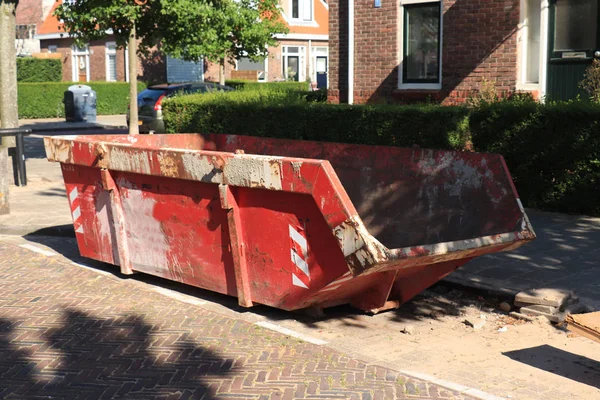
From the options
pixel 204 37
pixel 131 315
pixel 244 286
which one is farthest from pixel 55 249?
pixel 204 37

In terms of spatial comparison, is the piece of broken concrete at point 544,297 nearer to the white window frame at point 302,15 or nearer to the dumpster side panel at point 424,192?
the dumpster side panel at point 424,192

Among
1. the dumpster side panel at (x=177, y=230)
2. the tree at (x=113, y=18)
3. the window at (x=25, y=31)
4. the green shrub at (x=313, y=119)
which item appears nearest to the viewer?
the dumpster side panel at (x=177, y=230)

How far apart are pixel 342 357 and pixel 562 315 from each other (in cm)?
196

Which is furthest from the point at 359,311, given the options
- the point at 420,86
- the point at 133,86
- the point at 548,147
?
the point at 133,86

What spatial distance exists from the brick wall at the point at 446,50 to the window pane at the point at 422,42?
0.23 m

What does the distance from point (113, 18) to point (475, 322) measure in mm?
11925

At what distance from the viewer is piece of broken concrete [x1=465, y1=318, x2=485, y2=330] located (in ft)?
21.8

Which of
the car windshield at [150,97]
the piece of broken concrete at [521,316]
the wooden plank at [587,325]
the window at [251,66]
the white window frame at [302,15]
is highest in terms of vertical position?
the white window frame at [302,15]

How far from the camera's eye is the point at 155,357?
5.91 metres

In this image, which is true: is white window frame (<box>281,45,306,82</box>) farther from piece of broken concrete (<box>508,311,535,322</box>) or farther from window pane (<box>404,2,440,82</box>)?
piece of broken concrete (<box>508,311,535,322</box>)

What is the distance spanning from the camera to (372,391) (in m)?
5.22

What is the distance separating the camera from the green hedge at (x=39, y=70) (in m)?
39.0

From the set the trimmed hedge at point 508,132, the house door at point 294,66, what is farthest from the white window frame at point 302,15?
the trimmed hedge at point 508,132

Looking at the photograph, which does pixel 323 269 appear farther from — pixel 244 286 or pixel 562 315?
pixel 562 315
